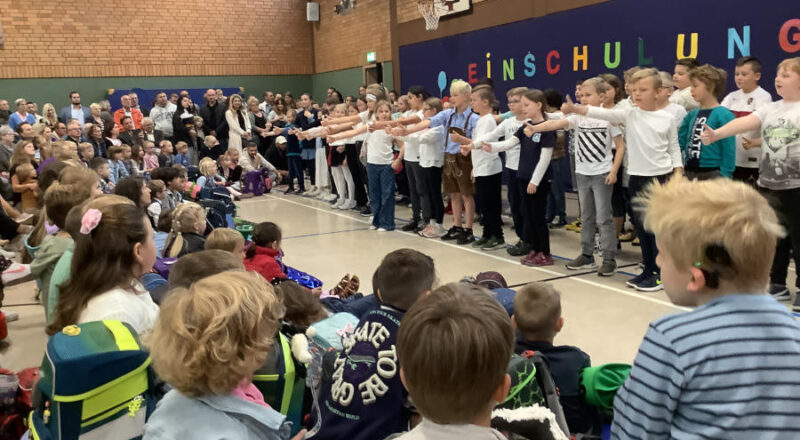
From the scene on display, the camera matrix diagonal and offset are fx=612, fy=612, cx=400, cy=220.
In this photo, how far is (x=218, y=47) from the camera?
16172 millimetres

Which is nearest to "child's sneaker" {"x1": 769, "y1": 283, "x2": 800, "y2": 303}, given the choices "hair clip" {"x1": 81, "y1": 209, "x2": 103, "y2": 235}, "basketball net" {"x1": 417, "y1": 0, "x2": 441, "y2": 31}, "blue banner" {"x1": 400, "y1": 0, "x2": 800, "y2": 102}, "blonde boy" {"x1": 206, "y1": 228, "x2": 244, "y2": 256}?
"blue banner" {"x1": 400, "y1": 0, "x2": 800, "y2": 102}

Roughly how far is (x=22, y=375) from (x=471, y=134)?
194 inches

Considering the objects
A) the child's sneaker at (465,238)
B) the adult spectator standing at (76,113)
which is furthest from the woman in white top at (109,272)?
the adult spectator standing at (76,113)

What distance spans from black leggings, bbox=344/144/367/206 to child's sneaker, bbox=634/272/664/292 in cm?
498

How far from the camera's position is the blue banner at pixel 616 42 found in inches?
260

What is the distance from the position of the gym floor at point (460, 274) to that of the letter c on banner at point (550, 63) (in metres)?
1.95

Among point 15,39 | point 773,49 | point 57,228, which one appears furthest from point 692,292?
point 15,39

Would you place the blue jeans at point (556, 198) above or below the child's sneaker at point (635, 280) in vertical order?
above

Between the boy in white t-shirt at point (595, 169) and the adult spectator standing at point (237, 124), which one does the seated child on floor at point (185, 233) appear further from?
the adult spectator standing at point (237, 124)

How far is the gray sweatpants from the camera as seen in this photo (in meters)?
5.35

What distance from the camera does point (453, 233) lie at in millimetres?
7020

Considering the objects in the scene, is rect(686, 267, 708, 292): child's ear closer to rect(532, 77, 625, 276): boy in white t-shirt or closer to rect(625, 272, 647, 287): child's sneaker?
rect(625, 272, 647, 287): child's sneaker

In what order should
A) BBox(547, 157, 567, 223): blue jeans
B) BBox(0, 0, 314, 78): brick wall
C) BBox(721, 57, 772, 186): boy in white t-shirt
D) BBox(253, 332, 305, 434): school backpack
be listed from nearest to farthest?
1. BBox(253, 332, 305, 434): school backpack
2. BBox(721, 57, 772, 186): boy in white t-shirt
3. BBox(547, 157, 567, 223): blue jeans
4. BBox(0, 0, 314, 78): brick wall

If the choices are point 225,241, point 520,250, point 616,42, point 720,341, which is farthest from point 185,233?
point 616,42
